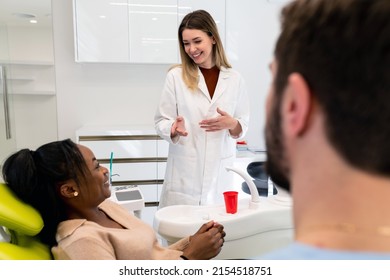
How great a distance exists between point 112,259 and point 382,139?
2.07 feet

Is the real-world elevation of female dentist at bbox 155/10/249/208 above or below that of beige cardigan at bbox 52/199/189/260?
above

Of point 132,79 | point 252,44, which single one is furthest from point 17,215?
point 252,44

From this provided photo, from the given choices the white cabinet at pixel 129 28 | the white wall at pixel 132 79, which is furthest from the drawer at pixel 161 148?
the white cabinet at pixel 129 28

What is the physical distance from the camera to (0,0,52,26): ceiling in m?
2.33

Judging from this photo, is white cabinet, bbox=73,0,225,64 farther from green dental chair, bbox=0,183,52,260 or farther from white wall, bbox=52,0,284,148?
green dental chair, bbox=0,183,52,260

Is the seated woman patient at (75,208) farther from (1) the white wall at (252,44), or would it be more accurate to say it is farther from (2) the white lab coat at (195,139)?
(1) the white wall at (252,44)

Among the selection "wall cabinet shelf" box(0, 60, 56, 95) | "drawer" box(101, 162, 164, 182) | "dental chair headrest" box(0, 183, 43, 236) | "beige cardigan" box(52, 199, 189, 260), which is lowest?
"drawer" box(101, 162, 164, 182)

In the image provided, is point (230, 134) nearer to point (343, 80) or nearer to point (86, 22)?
point (343, 80)

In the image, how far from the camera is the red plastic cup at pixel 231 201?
105cm

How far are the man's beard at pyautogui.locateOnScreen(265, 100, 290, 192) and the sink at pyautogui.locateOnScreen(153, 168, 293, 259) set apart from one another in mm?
643

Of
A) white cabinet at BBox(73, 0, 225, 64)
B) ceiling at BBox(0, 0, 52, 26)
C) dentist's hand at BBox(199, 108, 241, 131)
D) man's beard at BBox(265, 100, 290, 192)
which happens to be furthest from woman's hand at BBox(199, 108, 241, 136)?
ceiling at BBox(0, 0, 52, 26)

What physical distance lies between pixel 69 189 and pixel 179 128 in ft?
1.86

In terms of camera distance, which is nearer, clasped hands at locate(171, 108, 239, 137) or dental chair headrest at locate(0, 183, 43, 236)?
dental chair headrest at locate(0, 183, 43, 236)
